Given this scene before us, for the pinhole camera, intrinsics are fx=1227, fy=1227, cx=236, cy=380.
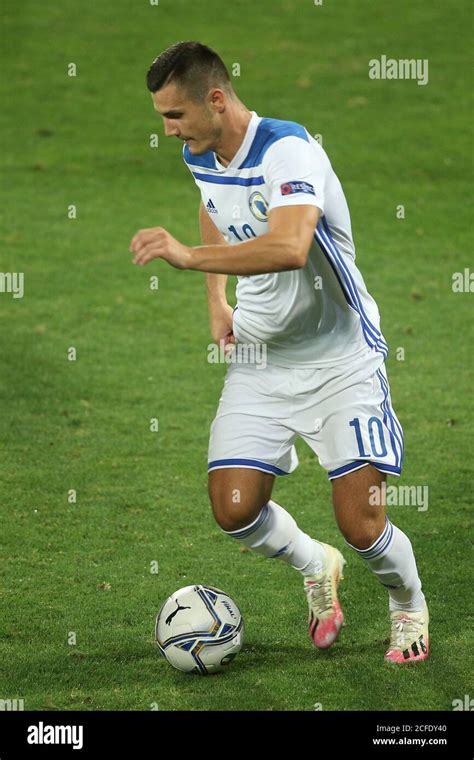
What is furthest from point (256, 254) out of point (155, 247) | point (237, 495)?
point (237, 495)

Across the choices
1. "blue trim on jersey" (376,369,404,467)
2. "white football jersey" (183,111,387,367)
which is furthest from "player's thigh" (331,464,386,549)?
"white football jersey" (183,111,387,367)

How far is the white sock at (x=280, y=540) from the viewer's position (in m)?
5.11

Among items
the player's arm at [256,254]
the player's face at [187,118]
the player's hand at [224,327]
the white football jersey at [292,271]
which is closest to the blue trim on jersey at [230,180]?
the white football jersey at [292,271]

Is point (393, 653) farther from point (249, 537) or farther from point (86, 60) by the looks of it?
point (86, 60)

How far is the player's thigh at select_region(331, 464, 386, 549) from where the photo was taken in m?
4.84

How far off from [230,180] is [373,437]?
3.81 ft

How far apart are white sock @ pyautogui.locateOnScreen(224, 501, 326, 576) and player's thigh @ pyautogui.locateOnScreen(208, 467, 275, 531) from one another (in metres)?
0.07

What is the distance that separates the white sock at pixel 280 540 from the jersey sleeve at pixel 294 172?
1380 mm

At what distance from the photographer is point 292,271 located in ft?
16.0

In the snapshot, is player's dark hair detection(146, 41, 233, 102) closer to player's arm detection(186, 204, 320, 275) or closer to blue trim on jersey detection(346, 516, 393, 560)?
player's arm detection(186, 204, 320, 275)

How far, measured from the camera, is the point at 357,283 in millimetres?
5004

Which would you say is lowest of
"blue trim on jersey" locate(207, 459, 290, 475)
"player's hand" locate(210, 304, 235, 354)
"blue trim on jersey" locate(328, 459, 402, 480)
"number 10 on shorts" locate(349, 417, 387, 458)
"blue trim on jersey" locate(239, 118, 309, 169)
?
"blue trim on jersey" locate(328, 459, 402, 480)

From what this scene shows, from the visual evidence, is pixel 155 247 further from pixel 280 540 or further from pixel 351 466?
pixel 280 540

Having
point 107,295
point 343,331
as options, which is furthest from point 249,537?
point 107,295
